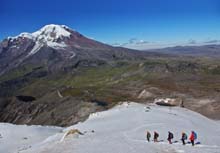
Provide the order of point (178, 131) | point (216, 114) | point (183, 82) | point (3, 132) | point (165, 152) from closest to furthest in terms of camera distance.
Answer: point (165, 152)
point (178, 131)
point (3, 132)
point (216, 114)
point (183, 82)

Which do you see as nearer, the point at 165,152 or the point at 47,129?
the point at 165,152

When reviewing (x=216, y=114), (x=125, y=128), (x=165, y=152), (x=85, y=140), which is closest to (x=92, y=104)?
(x=216, y=114)

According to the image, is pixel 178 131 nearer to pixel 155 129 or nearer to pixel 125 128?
pixel 155 129

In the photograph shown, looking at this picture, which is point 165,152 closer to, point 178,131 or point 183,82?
point 178,131

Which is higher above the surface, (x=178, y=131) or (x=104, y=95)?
(x=178, y=131)

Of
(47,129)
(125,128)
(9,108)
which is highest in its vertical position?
(125,128)

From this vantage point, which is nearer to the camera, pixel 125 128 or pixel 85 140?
pixel 85 140

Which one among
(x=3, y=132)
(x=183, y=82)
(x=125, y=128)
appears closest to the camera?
(x=125, y=128)

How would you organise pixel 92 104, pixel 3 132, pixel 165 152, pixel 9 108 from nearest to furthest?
pixel 165 152 → pixel 3 132 → pixel 92 104 → pixel 9 108

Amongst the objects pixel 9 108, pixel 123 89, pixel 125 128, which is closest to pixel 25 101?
pixel 9 108

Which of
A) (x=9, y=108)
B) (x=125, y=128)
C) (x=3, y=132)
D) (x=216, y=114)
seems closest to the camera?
(x=125, y=128)
